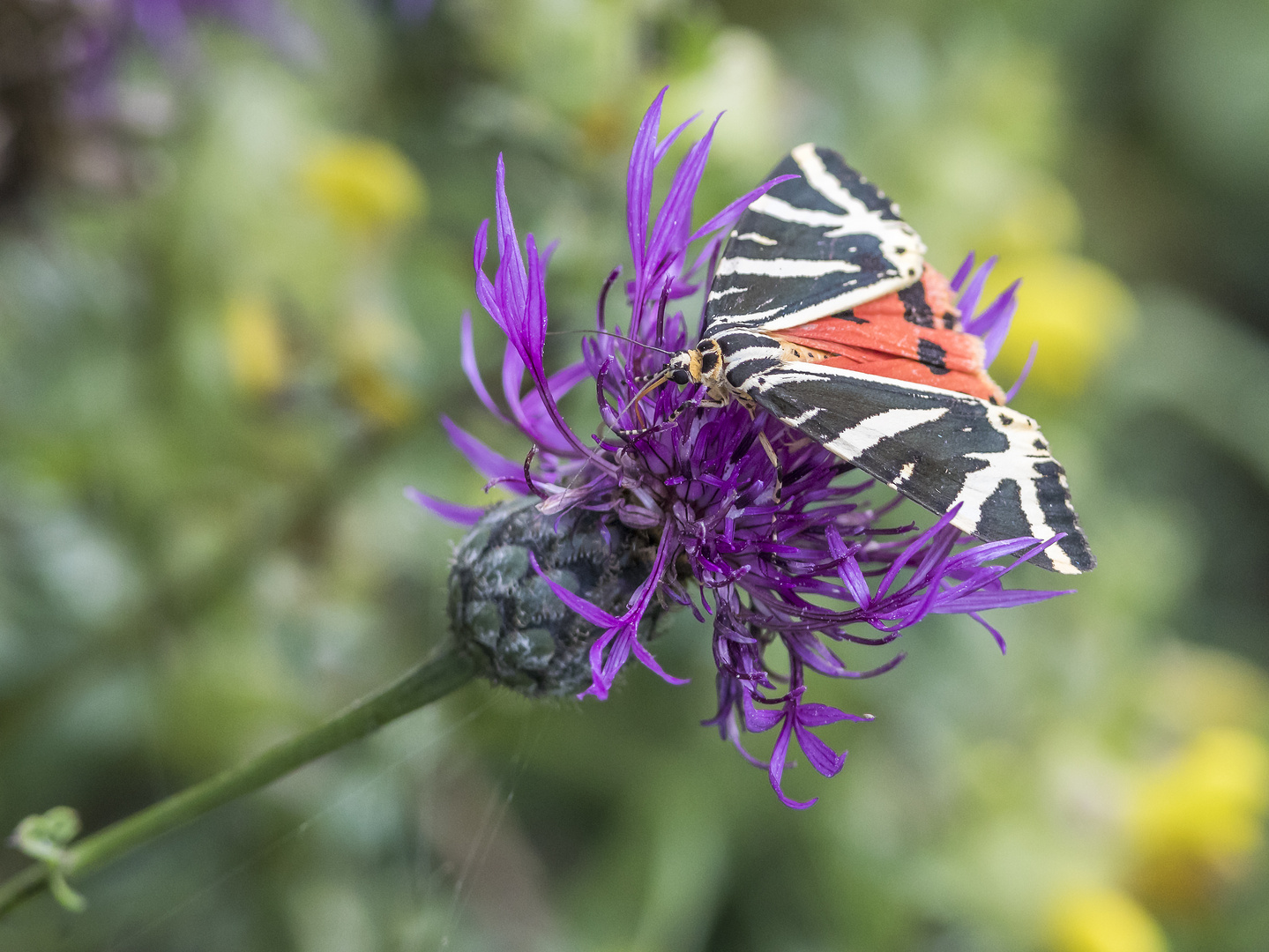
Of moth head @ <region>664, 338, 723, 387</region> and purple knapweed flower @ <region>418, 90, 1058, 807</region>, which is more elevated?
moth head @ <region>664, 338, 723, 387</region>

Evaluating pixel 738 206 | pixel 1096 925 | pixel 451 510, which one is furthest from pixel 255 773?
pixel 1096 925

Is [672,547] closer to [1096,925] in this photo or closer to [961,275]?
[961,275]

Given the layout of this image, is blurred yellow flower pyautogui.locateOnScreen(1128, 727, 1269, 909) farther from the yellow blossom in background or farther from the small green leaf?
the small green leaf

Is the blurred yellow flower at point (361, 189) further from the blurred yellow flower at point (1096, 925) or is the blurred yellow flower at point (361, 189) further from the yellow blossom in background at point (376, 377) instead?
the blurred yellow flower at point (1096, 925)

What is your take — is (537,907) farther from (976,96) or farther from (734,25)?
(734,25)

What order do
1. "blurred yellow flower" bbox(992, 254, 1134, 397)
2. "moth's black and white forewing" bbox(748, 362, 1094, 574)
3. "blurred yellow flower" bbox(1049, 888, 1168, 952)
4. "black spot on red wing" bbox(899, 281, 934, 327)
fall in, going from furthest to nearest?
"blurred yellow flower" bbox(992, 254, 1134, 397), "blurred yellow flower" bbox(1049, 888, 1168, 952), "black spot on red wing" bbox(899, 281, 934, 327), "moth's black and white forewing" bbox(748, 362, 1094, 574)

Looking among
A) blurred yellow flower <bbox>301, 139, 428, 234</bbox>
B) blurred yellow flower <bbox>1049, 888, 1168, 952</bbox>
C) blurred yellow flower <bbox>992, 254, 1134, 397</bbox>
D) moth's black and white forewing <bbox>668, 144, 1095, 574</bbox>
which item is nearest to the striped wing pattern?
moth's black and white forewing <bbox>668, 144, 1095, 574</bbox>

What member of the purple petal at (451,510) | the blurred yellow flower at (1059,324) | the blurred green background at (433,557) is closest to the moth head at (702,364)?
the purple petal at (451,510)
